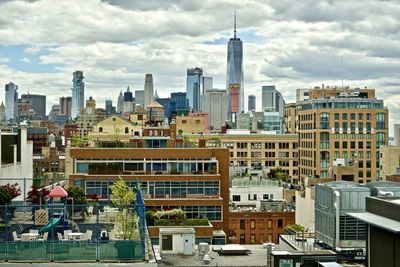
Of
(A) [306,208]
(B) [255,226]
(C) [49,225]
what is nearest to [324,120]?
(B) [255,226]

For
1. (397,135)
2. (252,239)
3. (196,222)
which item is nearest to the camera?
(196,222)

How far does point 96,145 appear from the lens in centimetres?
7794

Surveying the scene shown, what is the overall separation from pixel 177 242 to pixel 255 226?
43.5 m

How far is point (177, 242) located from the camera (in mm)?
46219

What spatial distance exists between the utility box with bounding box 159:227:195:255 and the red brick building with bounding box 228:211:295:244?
137 feet

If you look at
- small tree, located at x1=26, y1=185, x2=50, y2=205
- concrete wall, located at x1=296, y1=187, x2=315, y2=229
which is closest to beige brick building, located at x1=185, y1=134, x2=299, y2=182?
concrete wall, located at x1=296, y1=187, x2=315, y2=229

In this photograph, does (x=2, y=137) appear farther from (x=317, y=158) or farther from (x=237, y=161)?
(x=237, y=161)

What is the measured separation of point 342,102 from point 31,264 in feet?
441

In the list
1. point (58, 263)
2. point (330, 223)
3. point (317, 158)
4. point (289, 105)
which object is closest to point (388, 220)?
point (58, 263)

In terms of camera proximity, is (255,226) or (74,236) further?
(255,226)

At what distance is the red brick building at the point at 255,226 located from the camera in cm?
8769

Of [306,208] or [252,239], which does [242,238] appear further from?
[306,208]

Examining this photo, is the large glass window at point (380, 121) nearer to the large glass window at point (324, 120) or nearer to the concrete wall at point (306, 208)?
the large glass window at point (324, 120)

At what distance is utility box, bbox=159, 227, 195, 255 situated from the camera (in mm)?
45969
